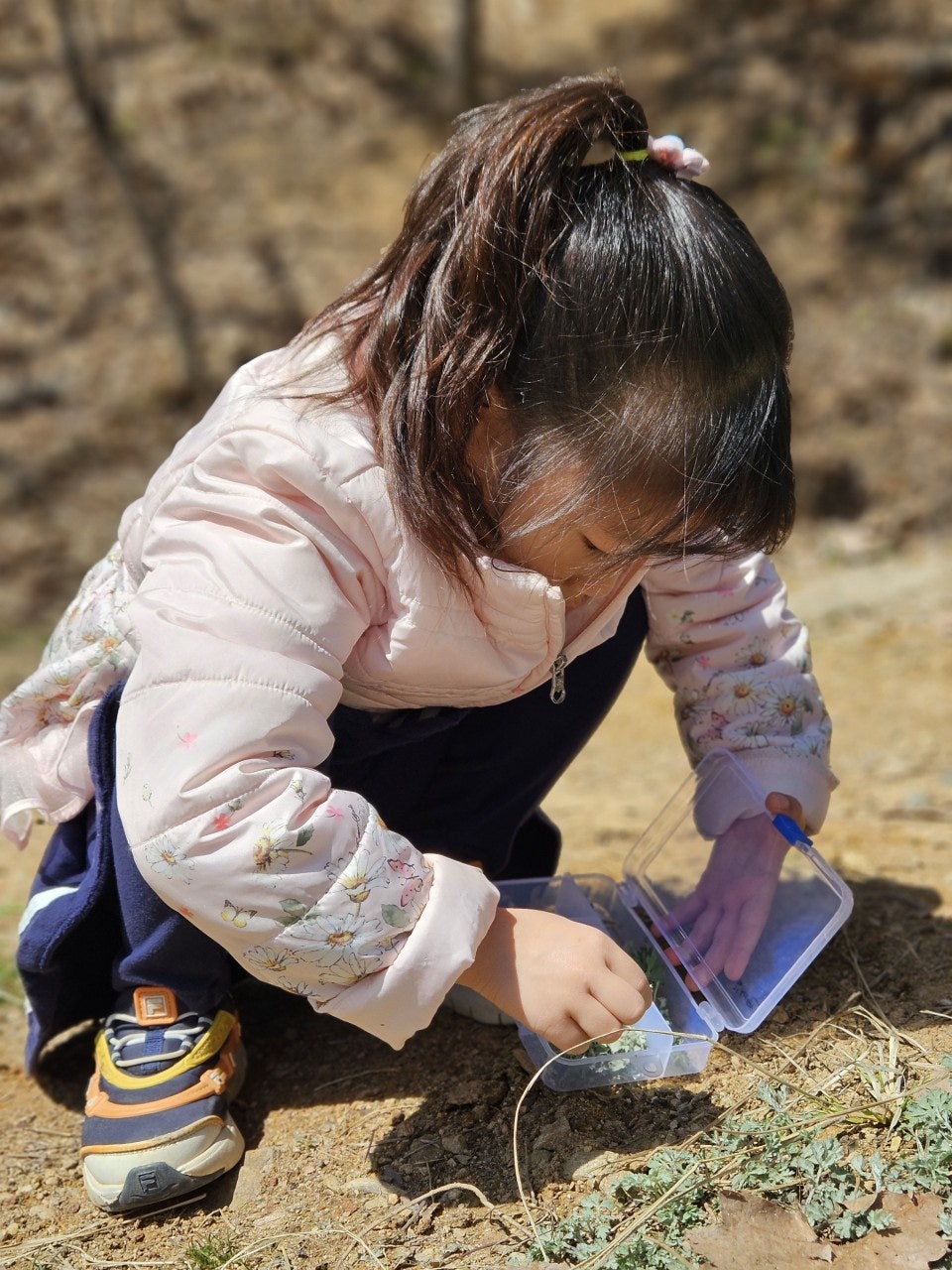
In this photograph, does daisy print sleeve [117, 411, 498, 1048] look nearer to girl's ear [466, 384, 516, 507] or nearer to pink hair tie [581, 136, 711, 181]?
girl's ear [466, 384, 516, 507]

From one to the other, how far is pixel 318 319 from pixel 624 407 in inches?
15.7

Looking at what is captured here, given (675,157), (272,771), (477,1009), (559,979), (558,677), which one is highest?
(675,157)

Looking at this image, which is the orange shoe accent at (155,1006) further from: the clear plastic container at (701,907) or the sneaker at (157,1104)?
the clear plastic container at (701,907)

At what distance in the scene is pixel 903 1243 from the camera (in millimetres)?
1161

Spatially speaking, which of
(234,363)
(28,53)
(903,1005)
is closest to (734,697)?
(903,1005)

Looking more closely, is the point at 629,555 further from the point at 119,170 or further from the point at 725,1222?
the point at 119,170

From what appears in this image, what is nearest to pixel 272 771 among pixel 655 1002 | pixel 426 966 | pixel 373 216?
pixel 426 966

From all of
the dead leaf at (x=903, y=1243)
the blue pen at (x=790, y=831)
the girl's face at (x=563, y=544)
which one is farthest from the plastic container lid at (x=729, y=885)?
the girl's face at (x=563, y=544)

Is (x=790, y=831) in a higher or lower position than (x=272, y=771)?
lower

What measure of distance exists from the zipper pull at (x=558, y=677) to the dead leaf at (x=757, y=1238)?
21.9 inches

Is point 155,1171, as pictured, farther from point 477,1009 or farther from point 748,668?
point 748,668

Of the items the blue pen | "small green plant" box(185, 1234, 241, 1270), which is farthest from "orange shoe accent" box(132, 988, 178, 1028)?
the blue pen

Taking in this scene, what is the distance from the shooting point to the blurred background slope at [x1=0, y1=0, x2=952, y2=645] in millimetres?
5184

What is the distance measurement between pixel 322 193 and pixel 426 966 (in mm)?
4955
